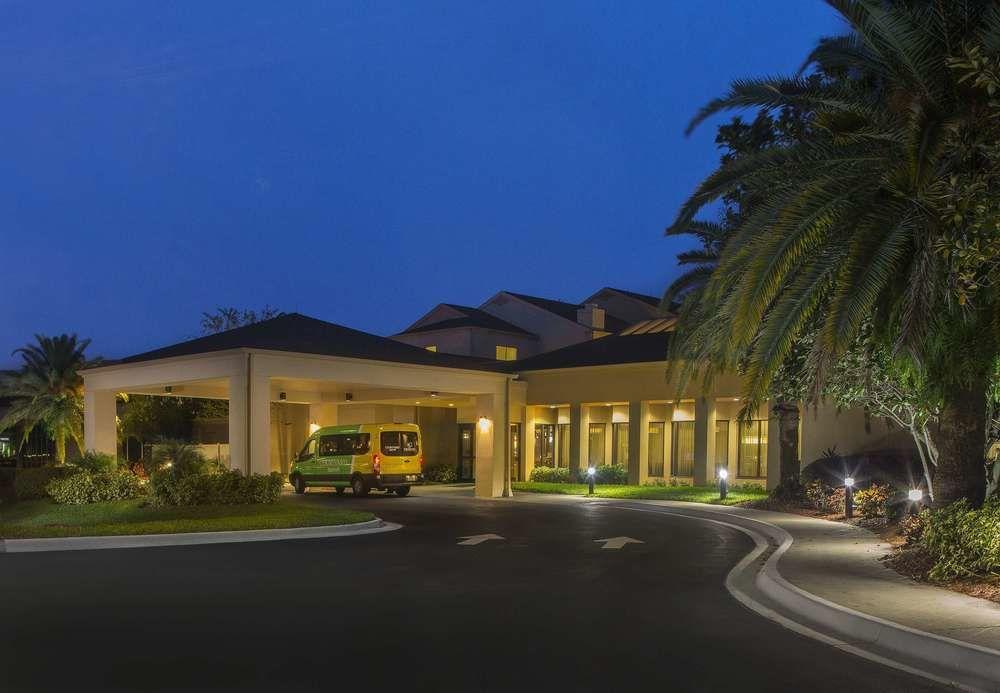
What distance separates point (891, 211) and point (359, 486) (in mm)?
24047

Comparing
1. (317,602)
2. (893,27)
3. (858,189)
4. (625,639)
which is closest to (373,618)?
(317,602)

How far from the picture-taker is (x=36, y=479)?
2998 centimetres

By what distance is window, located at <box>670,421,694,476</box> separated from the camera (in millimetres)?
35344

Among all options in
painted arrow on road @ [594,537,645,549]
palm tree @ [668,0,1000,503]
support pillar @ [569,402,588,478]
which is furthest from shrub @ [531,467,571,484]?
palm tree @ [668,0,1000,503]

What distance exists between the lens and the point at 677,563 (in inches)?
594

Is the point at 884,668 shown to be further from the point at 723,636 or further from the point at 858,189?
the point at 858,189

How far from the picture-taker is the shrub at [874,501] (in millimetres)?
21141

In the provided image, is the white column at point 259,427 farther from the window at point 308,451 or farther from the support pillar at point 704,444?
the support pillar at point 704,444

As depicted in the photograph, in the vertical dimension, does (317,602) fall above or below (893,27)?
below

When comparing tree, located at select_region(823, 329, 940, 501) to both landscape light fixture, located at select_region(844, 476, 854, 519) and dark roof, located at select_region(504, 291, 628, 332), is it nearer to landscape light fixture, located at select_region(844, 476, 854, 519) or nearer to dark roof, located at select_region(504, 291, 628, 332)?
landscape light fixture, located at select_region(844, 476, 854, 519)

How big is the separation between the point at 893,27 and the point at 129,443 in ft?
144

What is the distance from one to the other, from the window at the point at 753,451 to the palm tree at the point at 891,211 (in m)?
20.7

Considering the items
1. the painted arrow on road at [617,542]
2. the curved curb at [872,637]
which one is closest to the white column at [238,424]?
the painted arrow on road at [617,542]

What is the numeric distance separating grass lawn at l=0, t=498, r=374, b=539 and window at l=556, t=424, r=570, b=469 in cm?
1775
